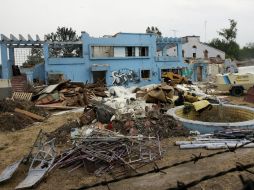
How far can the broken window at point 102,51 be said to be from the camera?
3544cm

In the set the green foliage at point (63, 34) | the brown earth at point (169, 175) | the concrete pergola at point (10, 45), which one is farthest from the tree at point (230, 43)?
the brown earth at point (169, 175)

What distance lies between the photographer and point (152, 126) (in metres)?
11.4

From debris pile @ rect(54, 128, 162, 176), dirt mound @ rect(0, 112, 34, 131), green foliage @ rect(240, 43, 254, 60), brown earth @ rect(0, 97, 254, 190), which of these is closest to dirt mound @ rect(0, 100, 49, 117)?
dirt mound @ rect(0, 112, 34, 131)

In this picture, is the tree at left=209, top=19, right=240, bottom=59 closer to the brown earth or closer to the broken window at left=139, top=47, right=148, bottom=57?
the broken window at left=139, top=47, right=148, bottom=57

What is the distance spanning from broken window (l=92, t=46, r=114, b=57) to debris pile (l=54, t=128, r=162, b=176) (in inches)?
1047

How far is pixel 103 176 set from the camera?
7.66 m

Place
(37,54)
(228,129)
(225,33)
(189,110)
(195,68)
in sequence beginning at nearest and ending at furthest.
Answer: (228,129), (189,110), (195,68), (37,54), (225,33)

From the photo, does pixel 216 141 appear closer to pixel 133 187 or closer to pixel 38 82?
pixel 133 187

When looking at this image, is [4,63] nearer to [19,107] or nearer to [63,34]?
[19,107]

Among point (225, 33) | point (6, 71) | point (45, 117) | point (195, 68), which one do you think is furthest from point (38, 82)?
point (225, 33)

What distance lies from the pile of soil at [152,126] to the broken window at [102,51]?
24053 millimetres

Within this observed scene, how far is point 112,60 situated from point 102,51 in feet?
4.76

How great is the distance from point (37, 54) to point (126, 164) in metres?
45.6

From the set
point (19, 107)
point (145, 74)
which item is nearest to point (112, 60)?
point (145, 74)
